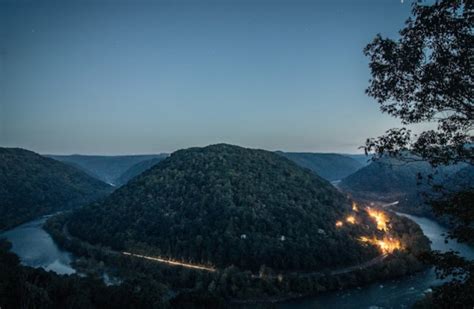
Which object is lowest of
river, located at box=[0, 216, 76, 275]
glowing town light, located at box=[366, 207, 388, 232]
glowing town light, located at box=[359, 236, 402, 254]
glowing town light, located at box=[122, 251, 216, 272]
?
river, located at box=[0, 216, 76, 275]

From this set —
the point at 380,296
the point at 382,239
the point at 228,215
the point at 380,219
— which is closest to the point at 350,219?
the point at 382,239

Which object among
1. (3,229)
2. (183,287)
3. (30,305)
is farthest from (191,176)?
(30,305)

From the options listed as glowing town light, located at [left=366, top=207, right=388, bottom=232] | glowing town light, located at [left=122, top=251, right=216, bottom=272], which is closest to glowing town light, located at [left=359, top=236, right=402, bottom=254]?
glowing town light, located at [left=366, top=207, right=388, bottom=232]

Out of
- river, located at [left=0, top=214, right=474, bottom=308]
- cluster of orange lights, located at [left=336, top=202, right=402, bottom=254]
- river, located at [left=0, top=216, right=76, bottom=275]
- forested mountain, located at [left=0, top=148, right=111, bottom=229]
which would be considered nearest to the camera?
river, located at [left=0, top=214, right=474, bottom=308]

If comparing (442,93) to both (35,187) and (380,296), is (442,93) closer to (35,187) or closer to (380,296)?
(380,296)

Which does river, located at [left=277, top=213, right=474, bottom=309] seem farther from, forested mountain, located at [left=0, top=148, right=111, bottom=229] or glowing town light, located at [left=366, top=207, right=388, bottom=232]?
forested mountain, located at [left=0, top=148, right=111, bottom=229]

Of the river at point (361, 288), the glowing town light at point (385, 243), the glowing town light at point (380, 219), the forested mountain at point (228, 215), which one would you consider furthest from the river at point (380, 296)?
the glowing town light at point (380, 219)

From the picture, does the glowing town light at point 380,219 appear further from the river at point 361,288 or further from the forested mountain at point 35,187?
the forested mountain at point 35,187

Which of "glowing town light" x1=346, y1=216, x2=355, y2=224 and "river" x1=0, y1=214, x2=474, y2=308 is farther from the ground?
"glowing town light" x1=346, y1=216, x2=355, y2=224

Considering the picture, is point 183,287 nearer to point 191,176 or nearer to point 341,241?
point 341,241
